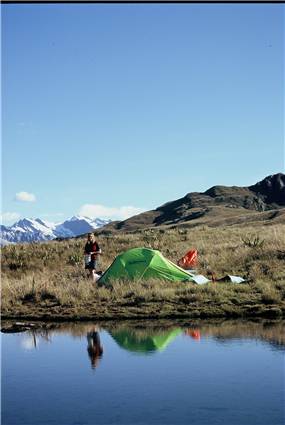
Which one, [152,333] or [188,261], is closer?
[152,333]

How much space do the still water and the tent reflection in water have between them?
2 centimetres

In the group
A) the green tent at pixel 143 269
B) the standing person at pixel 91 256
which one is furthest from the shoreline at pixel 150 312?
the standing person at pixel 91 256

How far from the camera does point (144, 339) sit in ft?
48.9

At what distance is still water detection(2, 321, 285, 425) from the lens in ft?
30.9

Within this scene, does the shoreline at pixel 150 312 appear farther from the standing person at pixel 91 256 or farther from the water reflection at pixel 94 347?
the standing person at pixel 91 256

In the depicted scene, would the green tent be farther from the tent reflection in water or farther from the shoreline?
the tent reflection in water

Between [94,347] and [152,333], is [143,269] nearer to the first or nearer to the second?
[152,333]

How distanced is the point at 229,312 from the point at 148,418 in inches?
350

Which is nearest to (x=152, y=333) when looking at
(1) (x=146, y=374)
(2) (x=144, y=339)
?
(2) (x=144, y=339)

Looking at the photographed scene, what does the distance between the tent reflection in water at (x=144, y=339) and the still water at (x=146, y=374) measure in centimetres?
2

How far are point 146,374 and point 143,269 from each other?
10617 mm

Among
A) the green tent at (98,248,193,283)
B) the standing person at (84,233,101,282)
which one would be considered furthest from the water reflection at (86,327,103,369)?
the standing person at (84,233,101,282)

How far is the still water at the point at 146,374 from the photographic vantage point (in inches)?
371

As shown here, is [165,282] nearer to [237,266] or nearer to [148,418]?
[237,266]
